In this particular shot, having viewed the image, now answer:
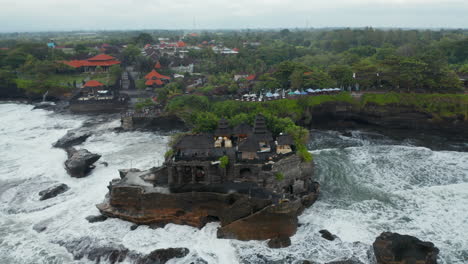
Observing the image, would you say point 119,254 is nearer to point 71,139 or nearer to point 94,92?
point 71,139

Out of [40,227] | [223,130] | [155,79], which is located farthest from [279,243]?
[155,79]

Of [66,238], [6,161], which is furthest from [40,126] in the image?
[66,238]

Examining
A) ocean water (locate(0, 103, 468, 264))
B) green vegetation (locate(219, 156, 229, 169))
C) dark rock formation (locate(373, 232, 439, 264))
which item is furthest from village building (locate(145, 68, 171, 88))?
dark rock formation (locate(373, 232, 439, 264))

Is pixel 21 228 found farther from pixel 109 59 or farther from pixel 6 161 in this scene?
pixel 109 59

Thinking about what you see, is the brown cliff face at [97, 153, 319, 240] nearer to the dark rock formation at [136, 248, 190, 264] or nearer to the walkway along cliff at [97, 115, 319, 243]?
the walkway along cliff at [97, 115, 319, 243]

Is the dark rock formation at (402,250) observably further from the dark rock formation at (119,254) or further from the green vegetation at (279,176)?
the dark rock formation at (119,254)

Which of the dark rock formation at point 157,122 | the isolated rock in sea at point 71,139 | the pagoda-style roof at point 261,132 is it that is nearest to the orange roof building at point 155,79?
the dark rock formation at point 157,122
